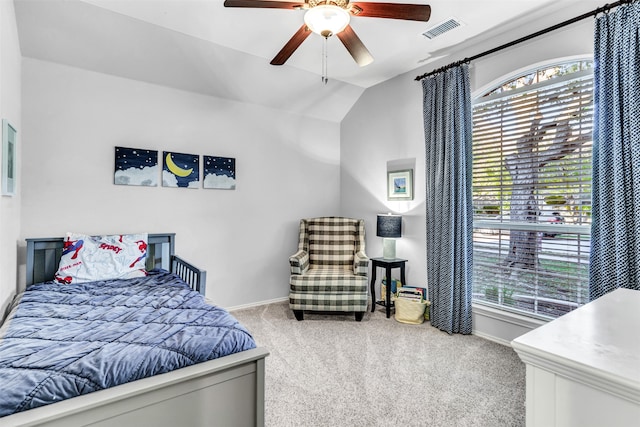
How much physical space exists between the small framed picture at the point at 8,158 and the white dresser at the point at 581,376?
2.67 m

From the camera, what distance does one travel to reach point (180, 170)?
11.2 feet

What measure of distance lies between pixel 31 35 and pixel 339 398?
3537mm

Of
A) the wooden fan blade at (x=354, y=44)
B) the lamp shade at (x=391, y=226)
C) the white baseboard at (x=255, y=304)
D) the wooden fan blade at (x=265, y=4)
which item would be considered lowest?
the white baseboard at (x=255, y=304)

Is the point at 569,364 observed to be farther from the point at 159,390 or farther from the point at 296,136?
the point at 296,136

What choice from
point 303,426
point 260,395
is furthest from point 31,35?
point 303,426

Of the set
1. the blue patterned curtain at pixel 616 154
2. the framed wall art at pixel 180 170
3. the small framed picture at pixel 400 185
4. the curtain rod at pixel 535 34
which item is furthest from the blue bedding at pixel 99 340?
the curtain rod at pixel 535 34

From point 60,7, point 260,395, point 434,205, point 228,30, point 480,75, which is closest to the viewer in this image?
point 260,395

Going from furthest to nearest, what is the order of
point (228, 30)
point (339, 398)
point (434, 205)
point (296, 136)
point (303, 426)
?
point (296, 136) < point (434, 205) < point (228, 30) < point (339, 398) < point (303, 426)

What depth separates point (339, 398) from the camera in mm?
2018

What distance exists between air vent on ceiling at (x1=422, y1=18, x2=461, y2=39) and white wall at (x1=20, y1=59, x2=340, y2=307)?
1.92 m

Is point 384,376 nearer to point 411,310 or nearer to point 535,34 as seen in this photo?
point 411,310

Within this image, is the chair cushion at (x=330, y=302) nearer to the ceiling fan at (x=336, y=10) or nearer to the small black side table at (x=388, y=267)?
the small black side table at (x=388, y=267)

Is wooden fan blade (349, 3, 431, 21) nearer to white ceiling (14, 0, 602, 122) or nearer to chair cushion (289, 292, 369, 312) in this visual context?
white ceiling (14, 0, 602, 122)

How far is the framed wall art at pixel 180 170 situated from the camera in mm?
3337
